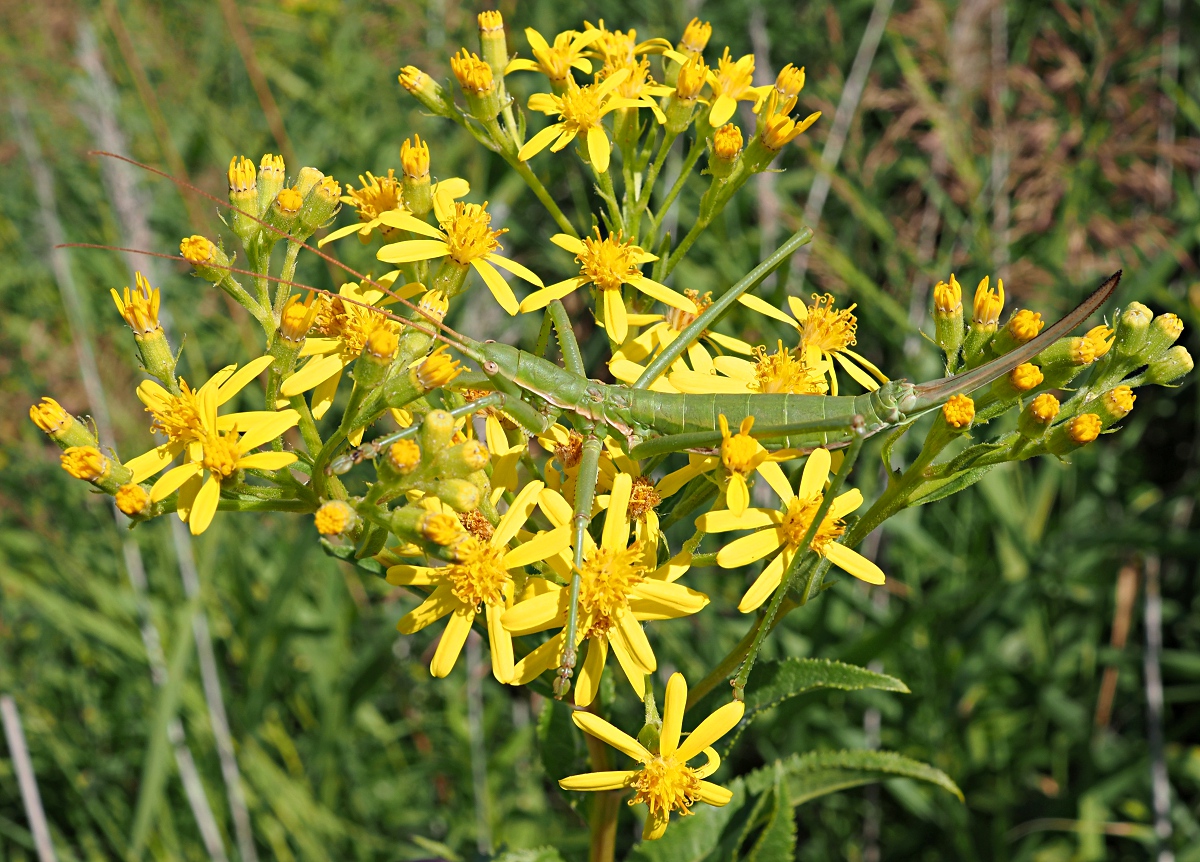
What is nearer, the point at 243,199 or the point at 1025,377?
the point at 1025,377

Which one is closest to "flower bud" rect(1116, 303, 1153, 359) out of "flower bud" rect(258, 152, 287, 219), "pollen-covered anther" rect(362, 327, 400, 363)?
"pollen-covered anther" rect(362, 327, 400, 363)

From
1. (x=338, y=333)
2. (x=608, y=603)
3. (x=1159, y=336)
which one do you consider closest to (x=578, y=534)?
(x=608, y=603)

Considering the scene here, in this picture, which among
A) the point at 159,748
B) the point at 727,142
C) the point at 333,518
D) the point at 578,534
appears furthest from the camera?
the point at 159,748

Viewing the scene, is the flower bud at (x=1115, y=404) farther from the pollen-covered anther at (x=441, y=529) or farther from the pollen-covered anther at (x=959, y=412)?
the pollen-covered anther at (x=441, y=529)

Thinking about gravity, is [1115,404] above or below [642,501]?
above

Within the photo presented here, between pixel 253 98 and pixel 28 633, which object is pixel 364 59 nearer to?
→ pixel 253 98

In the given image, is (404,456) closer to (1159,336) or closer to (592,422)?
(592,422)

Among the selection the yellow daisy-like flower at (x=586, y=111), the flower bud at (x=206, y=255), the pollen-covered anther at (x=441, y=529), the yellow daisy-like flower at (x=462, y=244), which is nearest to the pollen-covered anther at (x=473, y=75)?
the yellow daisy-like flower at (x=586, y=111)
